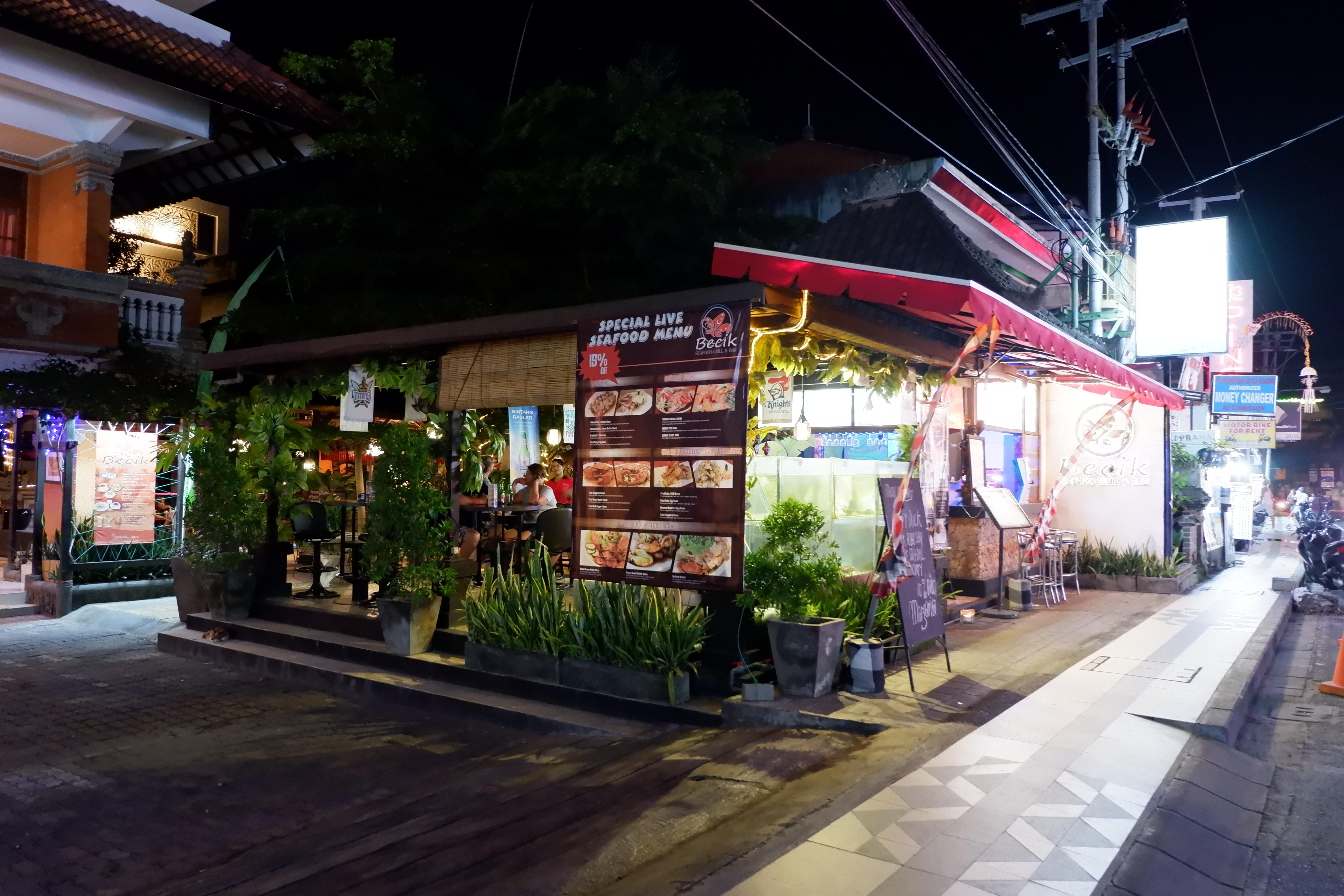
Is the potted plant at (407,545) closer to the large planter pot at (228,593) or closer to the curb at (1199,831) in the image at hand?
the large planter pot at (228,593)

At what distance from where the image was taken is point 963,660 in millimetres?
7871

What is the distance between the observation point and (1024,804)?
4.49m

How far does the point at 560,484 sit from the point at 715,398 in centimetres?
723

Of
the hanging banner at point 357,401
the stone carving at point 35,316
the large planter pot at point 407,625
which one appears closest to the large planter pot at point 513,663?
the large planter pot at point 407,625

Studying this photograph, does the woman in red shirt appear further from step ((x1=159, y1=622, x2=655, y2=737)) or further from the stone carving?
the stone carving

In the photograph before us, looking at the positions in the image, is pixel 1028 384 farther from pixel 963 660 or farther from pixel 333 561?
pixel 333 561

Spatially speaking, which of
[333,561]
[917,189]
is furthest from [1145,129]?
[333,561]

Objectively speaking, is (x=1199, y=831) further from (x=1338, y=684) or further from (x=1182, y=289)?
(x=1182, y=289)

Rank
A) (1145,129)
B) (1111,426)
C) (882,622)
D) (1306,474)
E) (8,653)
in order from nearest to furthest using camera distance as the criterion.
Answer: (882,622) < (8,653) < (1111,426) < (1145,129) < (1306,474)

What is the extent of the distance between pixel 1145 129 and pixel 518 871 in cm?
1820

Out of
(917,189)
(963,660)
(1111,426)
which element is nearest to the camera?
(963,660)

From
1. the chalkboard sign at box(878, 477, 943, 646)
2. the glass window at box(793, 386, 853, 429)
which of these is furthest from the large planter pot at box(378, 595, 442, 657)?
the glass window at box(793, 386, 853, 429)

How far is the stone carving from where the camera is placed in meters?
13.1

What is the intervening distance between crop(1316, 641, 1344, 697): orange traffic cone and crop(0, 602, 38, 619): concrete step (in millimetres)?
15322
